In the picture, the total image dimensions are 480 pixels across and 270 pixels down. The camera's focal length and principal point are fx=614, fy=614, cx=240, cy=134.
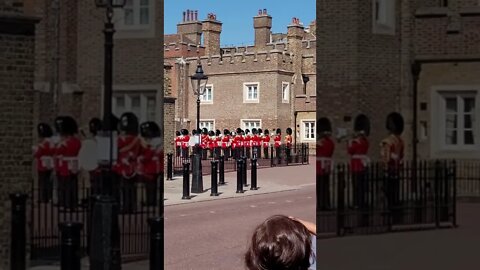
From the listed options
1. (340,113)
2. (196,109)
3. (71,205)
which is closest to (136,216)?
(71,205)

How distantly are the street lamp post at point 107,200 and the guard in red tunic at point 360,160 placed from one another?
0.40 metres

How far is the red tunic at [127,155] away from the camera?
1.00 meters

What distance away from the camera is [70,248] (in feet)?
3.24

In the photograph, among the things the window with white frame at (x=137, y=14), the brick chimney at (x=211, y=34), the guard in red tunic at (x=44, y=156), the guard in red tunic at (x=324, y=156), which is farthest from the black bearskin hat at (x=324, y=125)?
the guard in red tunic at (x=44, y=156)

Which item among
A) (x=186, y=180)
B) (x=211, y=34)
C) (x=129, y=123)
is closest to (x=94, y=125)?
(x=129, y=123)

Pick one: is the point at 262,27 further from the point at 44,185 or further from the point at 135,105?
the point at 44,185

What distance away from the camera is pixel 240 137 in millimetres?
1191

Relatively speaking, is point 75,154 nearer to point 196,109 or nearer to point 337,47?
point 196,109

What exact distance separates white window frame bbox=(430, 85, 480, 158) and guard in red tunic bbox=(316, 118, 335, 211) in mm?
178

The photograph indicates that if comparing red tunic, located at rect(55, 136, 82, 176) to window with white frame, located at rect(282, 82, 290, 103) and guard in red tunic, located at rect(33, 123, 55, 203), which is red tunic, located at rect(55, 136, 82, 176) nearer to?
guard in red tunic, located at rect(33, 123, 55, 203)

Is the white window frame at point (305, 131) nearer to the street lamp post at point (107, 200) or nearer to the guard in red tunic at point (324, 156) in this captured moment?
the guard in red tunic at point (324, 156)

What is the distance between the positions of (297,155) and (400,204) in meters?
0.22

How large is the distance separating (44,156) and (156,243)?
25cm

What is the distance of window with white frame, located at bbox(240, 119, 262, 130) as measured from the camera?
1104 mm
